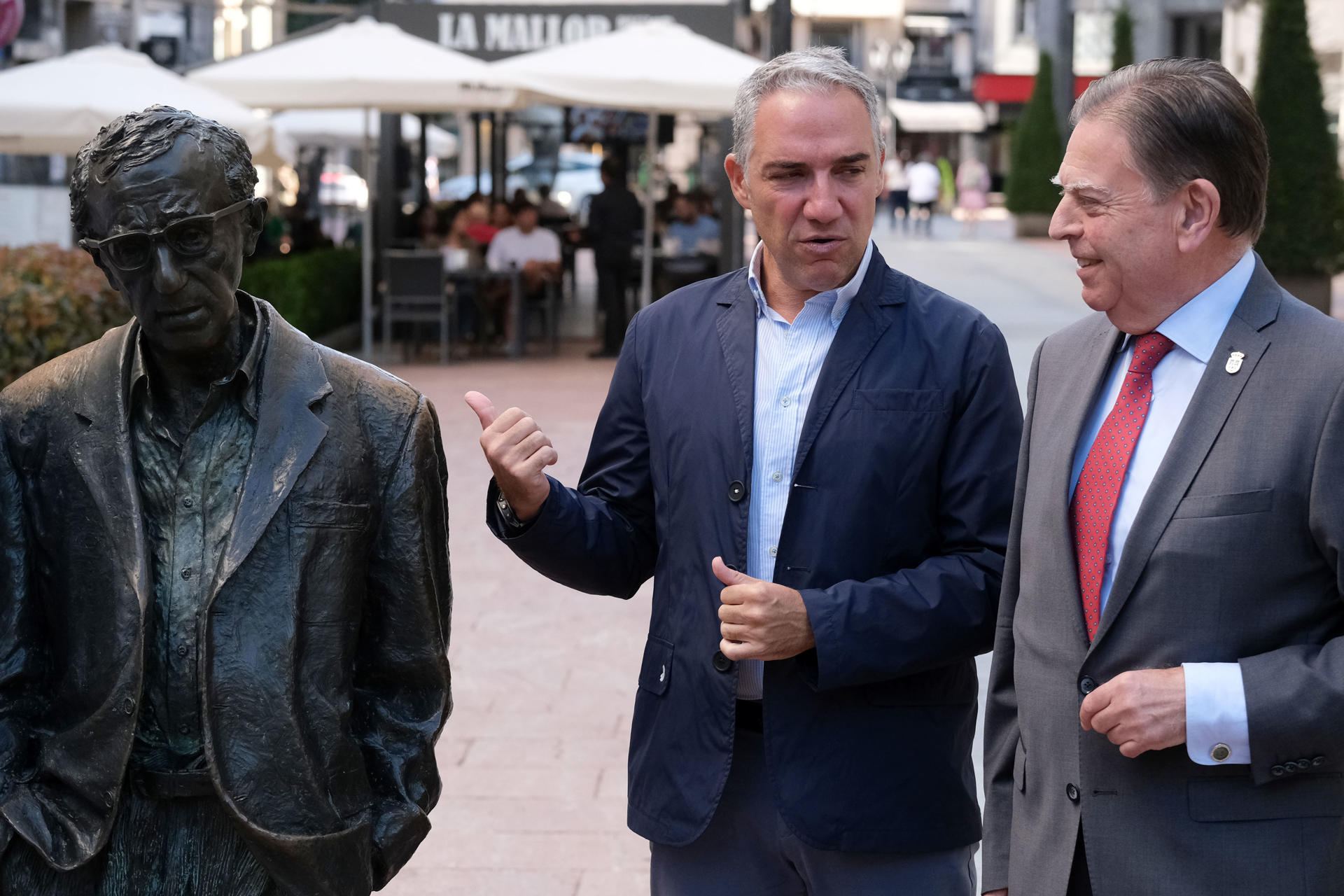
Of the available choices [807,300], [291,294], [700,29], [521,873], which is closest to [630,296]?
[700,29]

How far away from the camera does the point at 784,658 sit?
2.58 m

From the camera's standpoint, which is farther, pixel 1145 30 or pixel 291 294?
pixel 1145 30

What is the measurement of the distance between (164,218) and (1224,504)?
1.34 m

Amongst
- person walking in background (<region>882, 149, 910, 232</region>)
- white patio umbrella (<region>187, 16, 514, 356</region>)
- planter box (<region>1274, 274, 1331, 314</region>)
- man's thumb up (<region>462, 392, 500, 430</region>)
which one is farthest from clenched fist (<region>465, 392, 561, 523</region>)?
person walking in background (<region>882, 149, 910, 232</region>)

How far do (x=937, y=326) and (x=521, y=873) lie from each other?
101 inches

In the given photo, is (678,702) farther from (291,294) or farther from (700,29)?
(700,29)

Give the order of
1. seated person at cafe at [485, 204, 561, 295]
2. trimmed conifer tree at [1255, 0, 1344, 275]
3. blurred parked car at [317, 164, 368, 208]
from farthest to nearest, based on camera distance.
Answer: blurred parked car at [317, 164, 368, 208]
seated person at cafe at [485, 204, 561, 295]
trimmed conifer tree at [1255, 0, 1344, 275]

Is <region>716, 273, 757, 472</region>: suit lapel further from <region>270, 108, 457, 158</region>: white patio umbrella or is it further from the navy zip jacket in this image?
<region>270, 108, 457, 158</region>: white patio umbrella

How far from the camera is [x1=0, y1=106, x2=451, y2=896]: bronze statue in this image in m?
1.90

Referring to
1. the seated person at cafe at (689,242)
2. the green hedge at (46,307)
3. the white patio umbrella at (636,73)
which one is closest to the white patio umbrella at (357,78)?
the white patio umbrella at (636,73)

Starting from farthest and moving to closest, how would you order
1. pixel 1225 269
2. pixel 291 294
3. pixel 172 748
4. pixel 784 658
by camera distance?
pixel 291 294, pixel 784 658, pixel 1225 269, pixel 172 748

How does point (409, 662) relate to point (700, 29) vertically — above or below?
below

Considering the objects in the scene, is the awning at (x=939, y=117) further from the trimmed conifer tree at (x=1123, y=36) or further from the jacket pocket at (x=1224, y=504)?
the jacket pocket at (x=1224, y=504)

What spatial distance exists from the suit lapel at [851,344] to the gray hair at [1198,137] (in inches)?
20.7
